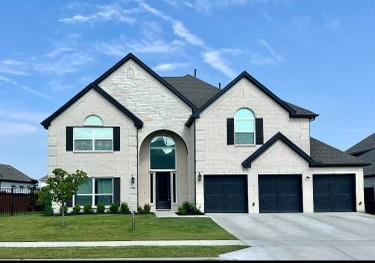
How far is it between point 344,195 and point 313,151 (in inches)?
129

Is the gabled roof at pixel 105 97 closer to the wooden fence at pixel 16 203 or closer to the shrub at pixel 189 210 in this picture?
the shrub at pixel 189 210


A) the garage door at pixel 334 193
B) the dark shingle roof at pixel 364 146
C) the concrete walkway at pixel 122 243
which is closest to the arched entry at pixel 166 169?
the garage door at pixel 334 193

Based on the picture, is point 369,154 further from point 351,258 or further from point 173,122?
point 351,258

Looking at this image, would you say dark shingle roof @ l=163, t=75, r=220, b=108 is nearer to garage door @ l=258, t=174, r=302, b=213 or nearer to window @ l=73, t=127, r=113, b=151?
window @ l=73, t=127, r=113, b=151

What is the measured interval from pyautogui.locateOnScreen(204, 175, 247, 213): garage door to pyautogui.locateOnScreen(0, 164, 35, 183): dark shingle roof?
27803 mm

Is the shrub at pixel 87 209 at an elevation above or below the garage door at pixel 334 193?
below

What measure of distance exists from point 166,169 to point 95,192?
494cm

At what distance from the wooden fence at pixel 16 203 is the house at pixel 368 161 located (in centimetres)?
2160

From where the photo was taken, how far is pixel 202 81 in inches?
1647

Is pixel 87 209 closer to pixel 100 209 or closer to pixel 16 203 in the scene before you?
pixel 100 209

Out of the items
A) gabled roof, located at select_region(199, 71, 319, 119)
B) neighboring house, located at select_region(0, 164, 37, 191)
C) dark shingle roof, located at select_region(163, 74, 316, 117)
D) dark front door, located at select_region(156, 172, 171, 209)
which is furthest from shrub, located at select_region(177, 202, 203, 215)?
neighboring house, located at select_region(0, 164, 37, 191)

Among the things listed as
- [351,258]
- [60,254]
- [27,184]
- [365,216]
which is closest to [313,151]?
[365,216]

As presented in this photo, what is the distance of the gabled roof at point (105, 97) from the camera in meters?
33.6

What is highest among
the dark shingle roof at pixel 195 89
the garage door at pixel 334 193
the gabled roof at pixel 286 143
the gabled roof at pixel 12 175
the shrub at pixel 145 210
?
the dark shingle roof at pixel 195 89
